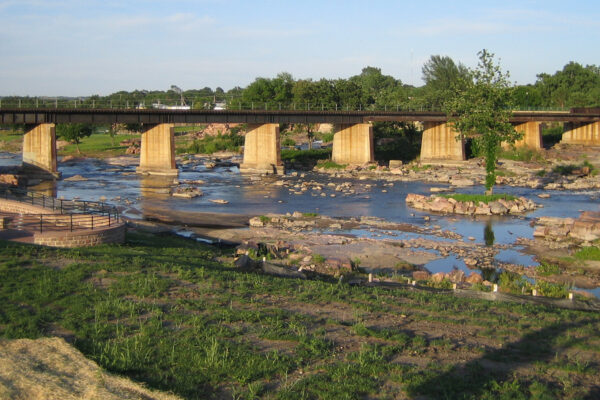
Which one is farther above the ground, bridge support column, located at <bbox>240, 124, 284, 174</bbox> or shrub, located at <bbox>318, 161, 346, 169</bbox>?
bridge support column, located at <bbox>240, 124, 284, 174</bbox>

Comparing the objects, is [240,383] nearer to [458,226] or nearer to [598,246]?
[598,246]

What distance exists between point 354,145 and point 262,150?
44.7 ft

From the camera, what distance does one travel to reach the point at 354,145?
3504 inches

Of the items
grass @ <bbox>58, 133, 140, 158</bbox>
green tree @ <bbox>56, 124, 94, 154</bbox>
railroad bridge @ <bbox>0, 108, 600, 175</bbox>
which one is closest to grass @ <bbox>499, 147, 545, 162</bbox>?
railroad bridge @ <bbox>0, 108, 600, 175</bbox>

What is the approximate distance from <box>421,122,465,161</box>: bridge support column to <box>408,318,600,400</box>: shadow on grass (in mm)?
73741

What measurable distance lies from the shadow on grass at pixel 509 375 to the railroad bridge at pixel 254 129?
48.9 meters

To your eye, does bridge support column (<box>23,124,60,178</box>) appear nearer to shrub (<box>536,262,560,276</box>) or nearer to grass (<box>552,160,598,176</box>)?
shrub (<box>536,262,560,276</box>)

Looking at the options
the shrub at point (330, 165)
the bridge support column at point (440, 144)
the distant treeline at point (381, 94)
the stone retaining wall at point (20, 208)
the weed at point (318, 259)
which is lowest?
the weed at point (318, 259)

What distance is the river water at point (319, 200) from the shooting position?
43594mm

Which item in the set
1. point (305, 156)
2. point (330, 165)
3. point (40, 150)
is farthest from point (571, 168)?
point (40, 150)

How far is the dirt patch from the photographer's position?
40.0 feet

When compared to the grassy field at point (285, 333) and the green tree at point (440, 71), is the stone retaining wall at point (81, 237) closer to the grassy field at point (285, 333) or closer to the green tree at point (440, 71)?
the grassy field at point (285, 333)

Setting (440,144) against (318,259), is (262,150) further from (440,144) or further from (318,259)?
(318,259)

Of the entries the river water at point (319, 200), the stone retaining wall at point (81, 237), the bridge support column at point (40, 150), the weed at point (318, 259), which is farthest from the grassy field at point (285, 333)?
the bridge support column at point (40, 150)
